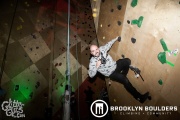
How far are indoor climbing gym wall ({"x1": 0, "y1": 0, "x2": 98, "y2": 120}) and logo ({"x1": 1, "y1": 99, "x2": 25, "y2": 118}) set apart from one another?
0.26 feet

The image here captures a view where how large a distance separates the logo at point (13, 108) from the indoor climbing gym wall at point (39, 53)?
79 mm

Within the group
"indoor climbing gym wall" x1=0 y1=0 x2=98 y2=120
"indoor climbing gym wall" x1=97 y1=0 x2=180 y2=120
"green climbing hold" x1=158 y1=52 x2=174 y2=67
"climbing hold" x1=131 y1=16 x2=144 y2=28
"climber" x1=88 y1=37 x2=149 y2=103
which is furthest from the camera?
"indoor climbing gym wall" x1=0 y1=0 x2=98 y2=120

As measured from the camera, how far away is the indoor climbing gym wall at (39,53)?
4371 millimetres

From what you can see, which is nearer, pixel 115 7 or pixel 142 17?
pixel 142 17

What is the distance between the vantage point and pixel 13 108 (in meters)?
4.31

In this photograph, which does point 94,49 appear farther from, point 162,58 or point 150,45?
point 162,58

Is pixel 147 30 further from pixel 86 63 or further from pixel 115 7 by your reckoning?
pixel 86 63

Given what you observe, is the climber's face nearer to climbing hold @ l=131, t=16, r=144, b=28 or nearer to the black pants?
the black pants

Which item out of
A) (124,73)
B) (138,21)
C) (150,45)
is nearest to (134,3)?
(138,21)

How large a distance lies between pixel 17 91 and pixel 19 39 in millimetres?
1351

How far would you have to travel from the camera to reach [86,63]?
5090mm

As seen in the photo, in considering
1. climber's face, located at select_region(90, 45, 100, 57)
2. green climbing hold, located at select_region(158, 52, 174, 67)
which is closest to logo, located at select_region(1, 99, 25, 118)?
climber's face, located at select_region(90, 45, 100, 57)

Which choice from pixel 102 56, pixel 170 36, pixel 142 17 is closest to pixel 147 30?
pixel 142 17

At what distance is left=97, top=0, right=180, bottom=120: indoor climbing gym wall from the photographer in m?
2.69
